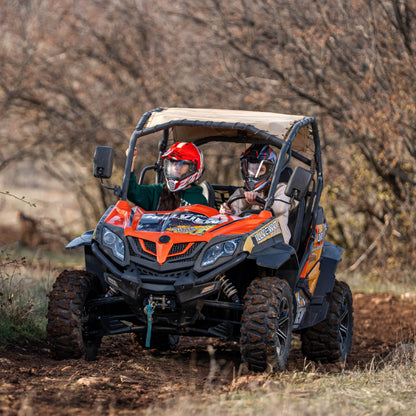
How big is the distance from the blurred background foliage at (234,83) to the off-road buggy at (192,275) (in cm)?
703

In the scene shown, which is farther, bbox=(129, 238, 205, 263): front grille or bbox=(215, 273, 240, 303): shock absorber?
bbox=(215, 273, 240, 303): shock absorber

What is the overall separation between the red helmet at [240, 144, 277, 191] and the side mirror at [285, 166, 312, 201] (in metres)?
0.80

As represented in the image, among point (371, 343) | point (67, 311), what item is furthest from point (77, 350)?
point (371, 343)

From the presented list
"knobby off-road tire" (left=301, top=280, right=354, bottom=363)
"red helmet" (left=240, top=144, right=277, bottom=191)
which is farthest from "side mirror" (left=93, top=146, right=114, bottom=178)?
"knobby off-road tire" (left=301, top=280, right=354, bottom=363)

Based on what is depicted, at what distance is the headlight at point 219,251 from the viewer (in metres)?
6.25

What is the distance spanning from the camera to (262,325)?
6.14 meters

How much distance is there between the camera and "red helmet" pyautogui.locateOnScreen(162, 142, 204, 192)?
23.9 feet

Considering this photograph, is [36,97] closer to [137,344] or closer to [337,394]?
[137,344]

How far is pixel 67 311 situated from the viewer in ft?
20.9

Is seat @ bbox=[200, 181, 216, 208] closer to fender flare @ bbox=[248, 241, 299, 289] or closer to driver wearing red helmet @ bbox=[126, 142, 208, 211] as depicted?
driver wearing red helmet @ bbox=[126, 142, 208, 211]

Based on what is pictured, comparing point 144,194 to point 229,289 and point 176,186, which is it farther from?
point 229,289

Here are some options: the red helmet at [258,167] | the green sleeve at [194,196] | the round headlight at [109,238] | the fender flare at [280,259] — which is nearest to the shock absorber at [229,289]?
the fender flare at [280,259]

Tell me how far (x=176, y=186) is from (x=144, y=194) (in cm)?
41

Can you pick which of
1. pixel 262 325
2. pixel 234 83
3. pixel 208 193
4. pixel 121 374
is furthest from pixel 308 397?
pixel 234 83
